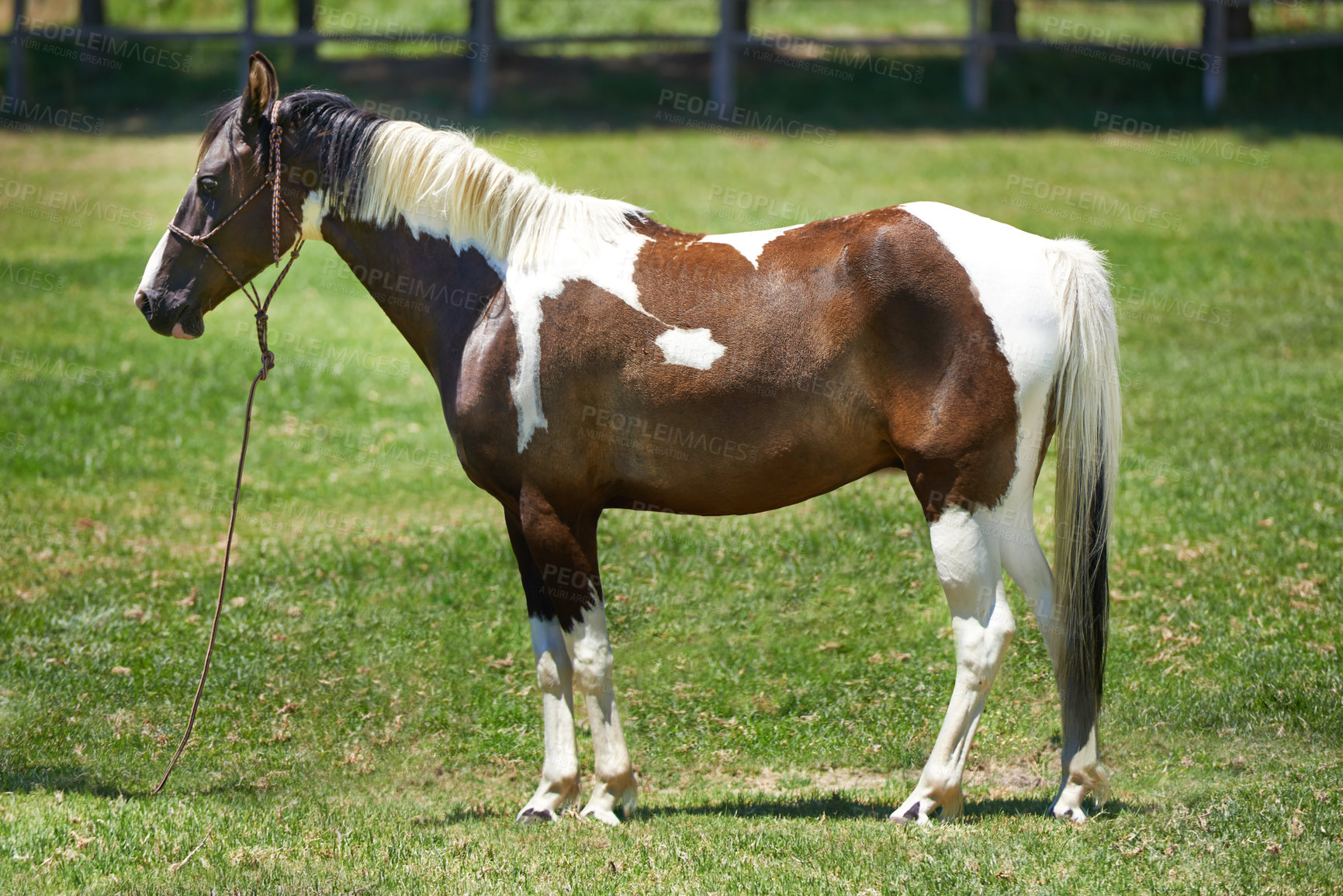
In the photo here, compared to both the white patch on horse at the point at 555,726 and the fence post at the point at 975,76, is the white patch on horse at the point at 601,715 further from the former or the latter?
the fence post at the point at 975,76

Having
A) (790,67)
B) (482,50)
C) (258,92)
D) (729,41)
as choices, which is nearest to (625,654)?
(258,92)

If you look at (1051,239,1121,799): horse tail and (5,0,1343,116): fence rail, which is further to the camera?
(5,0,1343,116): fence rail

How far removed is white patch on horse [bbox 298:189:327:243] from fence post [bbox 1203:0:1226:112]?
16.2 metres

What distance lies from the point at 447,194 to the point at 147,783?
2926 mm

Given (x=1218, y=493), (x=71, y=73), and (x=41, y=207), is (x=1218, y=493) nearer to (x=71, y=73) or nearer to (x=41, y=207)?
(x=41, y=207)

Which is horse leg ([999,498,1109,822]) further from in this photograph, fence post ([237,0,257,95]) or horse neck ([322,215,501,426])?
fence post ([237,0,257,95])

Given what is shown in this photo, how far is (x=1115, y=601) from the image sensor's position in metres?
6.49

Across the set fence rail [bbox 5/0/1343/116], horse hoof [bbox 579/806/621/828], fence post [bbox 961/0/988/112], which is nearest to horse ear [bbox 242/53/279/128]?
horse hoof [bbox 579/806/621/828]

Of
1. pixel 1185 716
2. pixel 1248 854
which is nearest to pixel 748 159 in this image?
pixel 1185 716

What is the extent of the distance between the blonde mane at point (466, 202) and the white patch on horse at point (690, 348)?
19.7 inches

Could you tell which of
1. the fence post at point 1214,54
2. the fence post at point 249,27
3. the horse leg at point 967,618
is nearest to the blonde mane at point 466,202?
the horse leg at point 967,618

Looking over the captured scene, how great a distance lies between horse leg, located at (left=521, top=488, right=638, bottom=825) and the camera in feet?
14.8

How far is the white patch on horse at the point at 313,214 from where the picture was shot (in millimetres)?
4672

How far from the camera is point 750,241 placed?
181 inches
